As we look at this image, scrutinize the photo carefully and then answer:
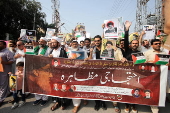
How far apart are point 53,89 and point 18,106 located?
3.81 feet

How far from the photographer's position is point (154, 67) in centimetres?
290

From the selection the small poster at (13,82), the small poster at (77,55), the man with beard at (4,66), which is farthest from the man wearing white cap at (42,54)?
the small poster at (77,55)

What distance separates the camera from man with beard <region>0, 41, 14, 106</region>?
3.33 metres

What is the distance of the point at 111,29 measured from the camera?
3.92m

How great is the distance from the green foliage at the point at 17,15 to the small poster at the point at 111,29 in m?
18.0

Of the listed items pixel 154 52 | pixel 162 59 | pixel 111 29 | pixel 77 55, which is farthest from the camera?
pixel 111 29

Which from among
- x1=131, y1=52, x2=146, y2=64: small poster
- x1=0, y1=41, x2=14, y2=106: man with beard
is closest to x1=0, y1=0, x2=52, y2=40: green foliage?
x1=0, y1=41, x2=14, y2=106: man with beard

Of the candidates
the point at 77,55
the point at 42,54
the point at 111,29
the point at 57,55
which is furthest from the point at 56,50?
the point at 111,29

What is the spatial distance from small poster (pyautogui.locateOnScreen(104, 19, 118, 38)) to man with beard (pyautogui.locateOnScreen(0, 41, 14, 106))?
3.07m

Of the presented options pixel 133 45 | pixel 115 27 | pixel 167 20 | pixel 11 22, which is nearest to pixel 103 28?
pixel 115 27

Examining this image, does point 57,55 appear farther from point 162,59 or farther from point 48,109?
point 162,59

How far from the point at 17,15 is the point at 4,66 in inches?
754

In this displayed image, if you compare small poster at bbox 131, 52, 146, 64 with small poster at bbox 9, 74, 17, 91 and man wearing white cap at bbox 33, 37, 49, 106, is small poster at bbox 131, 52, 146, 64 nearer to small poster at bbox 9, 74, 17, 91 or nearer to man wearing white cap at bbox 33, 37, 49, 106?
man wearing white cap at bbox 33, 37, 49, 106

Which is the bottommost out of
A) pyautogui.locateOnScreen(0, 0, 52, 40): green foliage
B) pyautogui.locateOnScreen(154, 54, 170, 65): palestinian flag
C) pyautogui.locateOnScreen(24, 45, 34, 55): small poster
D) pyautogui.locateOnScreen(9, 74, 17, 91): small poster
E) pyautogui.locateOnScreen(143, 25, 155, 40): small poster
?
pyautogui.locateOnScreen(9, 74, 17, 91): small poster
